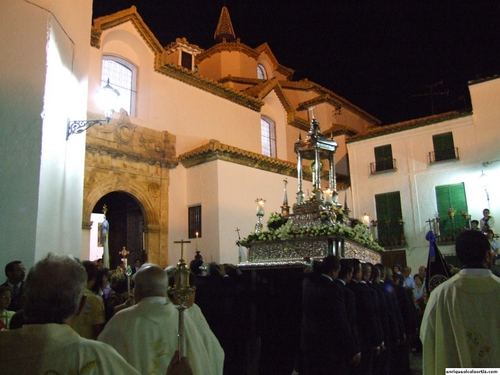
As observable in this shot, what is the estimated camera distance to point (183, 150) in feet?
49.8

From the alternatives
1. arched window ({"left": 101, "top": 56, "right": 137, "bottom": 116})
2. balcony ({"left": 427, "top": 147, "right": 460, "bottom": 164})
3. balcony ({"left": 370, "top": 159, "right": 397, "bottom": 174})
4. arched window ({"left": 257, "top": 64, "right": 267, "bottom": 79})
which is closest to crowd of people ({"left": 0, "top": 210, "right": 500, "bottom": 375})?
arched window ({"left": 101, "top": 56, "right": 137, "bottom": 116})

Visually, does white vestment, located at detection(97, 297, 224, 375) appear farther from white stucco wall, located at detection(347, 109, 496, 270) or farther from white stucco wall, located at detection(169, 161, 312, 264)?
white stucco wall, located at detection(347, 109, 496, 270)

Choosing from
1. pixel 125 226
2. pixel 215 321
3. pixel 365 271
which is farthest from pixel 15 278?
pixel 125 226

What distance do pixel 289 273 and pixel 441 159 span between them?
13.4 metres

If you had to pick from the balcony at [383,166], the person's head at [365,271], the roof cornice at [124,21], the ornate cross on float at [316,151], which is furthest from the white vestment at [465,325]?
the balcony at [383,166]

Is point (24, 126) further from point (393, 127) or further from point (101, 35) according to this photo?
point (393, 127)

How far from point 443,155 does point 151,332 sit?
1881 cm

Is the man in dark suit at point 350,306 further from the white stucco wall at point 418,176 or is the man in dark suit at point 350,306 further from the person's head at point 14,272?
the white stucco wall at point 418,176

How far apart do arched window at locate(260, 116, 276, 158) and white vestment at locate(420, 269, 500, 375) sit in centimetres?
1643

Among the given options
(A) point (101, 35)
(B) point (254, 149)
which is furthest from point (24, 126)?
(B) point (254, 149)

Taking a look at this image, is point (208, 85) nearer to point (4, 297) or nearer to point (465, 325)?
point (4, 297)

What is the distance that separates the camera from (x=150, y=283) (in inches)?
114

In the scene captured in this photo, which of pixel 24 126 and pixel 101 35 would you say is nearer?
pixel 24 126

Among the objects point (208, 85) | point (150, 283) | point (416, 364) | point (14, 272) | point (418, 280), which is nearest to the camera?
point (150, 283)
